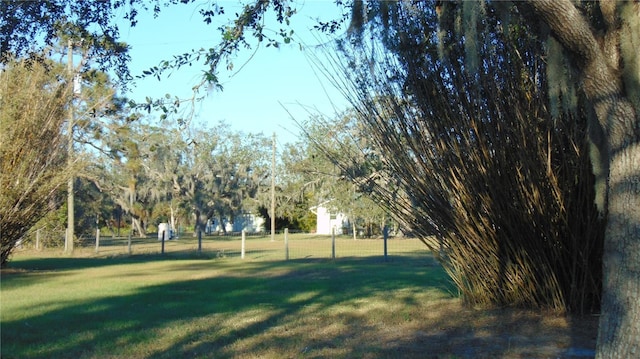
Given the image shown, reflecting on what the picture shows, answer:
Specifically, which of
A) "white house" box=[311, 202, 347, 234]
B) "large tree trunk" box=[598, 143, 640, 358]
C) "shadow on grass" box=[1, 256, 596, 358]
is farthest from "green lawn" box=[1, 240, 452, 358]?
"white house" box=[311, 202, 347, 234]

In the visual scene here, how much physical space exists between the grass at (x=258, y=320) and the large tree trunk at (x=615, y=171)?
99.9 inches

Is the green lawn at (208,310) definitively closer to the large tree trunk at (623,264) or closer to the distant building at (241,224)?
the large tree trunk at (623,264)

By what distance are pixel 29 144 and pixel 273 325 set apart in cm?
1305

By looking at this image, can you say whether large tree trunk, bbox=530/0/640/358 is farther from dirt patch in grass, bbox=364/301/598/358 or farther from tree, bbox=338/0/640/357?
dirt patch in grass, bbox=364/301/598/358

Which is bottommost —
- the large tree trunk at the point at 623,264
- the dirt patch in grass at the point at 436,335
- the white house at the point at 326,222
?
the dirt patch in grass at the point at 436,335

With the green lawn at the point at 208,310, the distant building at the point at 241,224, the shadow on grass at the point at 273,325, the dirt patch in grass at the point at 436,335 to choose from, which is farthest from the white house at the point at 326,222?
the dirt patch in grass at the point at 436,335

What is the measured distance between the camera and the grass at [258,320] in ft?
26.5

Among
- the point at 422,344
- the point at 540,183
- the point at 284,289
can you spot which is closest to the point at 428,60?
the point at 540,183

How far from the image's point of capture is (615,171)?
5.23 metres

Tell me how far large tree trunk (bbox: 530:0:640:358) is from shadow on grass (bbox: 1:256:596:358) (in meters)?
2.65

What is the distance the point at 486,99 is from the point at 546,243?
7.12ft

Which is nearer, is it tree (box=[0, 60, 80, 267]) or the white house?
tree (box=[0, 60, 80, 267])

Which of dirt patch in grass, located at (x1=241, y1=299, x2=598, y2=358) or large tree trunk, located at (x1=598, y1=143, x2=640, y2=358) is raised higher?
large tree trunk, located at (x1=598, y1=143, x2=640, y2=358)

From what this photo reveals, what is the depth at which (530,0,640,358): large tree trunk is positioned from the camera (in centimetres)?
505
